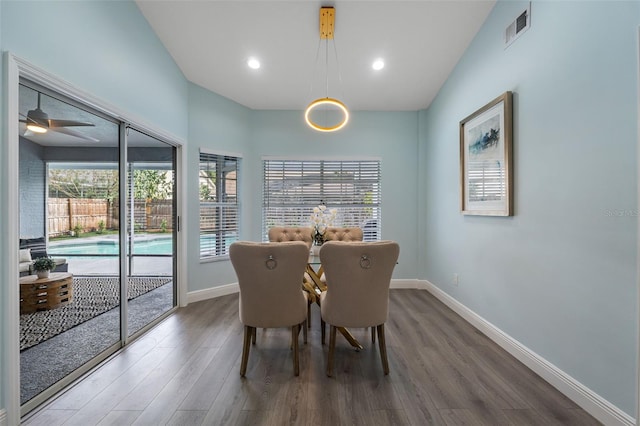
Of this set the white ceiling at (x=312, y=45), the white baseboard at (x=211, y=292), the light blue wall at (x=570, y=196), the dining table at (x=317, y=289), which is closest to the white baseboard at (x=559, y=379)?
the light blue wall at (x=570, y=196)

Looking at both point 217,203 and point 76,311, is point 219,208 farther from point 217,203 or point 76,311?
point 76,311

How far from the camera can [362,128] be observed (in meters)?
4.41

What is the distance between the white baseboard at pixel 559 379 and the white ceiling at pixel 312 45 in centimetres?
305

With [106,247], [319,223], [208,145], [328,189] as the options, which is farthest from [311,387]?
[208,145]

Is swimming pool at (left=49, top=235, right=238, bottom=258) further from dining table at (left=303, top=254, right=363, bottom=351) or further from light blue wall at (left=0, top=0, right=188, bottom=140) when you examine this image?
dining table at (left=303, top=254, right=363, bottom=351)

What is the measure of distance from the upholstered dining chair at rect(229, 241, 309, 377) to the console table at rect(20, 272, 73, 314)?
1244 mm

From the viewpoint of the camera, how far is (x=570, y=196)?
6.04 feet

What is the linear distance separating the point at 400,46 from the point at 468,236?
233cm

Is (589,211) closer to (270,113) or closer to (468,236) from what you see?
(468,236)

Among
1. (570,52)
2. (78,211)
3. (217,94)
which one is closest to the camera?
(570,52)

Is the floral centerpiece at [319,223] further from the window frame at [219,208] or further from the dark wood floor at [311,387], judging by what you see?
the window frame at [219,208]

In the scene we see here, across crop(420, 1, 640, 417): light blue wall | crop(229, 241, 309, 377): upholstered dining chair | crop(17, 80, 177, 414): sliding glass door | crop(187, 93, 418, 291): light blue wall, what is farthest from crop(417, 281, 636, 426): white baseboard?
crop(17, 80, 177, 414): sliding glass door

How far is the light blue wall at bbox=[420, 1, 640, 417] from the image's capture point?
152 cm

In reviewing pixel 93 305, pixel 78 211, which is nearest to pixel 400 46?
pixel 78 211
